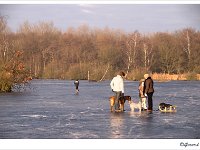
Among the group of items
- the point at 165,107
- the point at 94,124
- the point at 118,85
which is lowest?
the point at 94,124

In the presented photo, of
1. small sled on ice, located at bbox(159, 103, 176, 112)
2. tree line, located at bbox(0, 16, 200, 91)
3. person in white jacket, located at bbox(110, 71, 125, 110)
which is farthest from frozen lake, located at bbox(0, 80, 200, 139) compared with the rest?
tree line, located at bbox(0, 16, 200, 91)

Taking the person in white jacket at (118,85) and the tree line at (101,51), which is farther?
the tree line at (101,51)

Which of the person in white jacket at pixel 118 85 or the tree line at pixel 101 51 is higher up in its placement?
the tree line at pixel 101 51

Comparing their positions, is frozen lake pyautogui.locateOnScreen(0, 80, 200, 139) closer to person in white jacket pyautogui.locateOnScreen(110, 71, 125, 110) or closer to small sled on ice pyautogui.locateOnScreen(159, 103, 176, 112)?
small sled on ice pyautogui.locateOnScreen(159, 103, 176, 112)

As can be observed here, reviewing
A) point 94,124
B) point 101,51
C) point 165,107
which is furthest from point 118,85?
point 101,51

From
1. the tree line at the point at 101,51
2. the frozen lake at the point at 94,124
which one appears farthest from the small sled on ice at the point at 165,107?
the tree line at the point at 101,51

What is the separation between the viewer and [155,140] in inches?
398

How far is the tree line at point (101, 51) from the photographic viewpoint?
5507 cm

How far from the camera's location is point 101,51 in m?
58.8

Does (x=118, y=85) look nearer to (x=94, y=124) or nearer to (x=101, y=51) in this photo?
(x=94, y=124)

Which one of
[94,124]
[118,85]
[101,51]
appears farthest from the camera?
[101,51]

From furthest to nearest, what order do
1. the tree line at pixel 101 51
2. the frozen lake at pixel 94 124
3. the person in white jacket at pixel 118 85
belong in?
the tree line at pixel 101 51 → the person in white jacket at pixel 118 85 → the frozen lake at pixel 94 124

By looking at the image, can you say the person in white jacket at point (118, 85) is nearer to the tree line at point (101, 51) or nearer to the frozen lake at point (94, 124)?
the frozen lake at point (94, 124)

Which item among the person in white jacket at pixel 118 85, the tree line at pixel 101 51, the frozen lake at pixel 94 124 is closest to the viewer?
the frozen lake at pixel 94 124
